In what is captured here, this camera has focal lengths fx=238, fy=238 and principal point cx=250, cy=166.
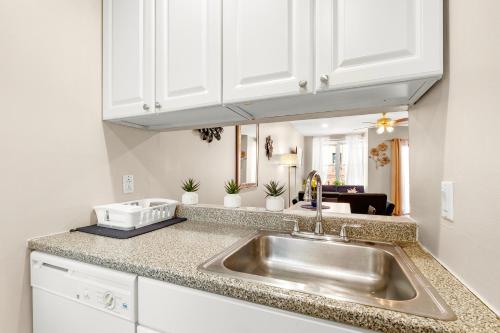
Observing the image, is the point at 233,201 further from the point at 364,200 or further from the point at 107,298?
the point at 364,200

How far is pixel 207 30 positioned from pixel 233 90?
0.31 m

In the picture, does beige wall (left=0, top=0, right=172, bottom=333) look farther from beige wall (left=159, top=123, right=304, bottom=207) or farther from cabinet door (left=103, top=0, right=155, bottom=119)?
beige wall (left=159, top=123, right=304, bottom=207)

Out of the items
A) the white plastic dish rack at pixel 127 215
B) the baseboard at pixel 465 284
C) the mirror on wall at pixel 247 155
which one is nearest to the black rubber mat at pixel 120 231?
the white plastic dish rack at pixel 127 215

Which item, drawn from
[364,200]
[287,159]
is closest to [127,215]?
[364,200]

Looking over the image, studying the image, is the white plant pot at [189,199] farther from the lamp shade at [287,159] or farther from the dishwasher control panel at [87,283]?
the lamp shade at [287,159]

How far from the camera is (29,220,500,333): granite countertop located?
0.51 m

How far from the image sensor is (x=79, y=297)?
91 centimetres

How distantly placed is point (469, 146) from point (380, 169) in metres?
6.21

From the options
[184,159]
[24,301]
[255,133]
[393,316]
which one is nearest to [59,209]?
[24,301]

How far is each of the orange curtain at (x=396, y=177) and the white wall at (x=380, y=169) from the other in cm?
13

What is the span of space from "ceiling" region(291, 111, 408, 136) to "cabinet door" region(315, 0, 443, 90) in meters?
3.27

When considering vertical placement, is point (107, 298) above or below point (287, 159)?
below

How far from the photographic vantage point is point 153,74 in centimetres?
118

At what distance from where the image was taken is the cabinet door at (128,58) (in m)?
1.20
